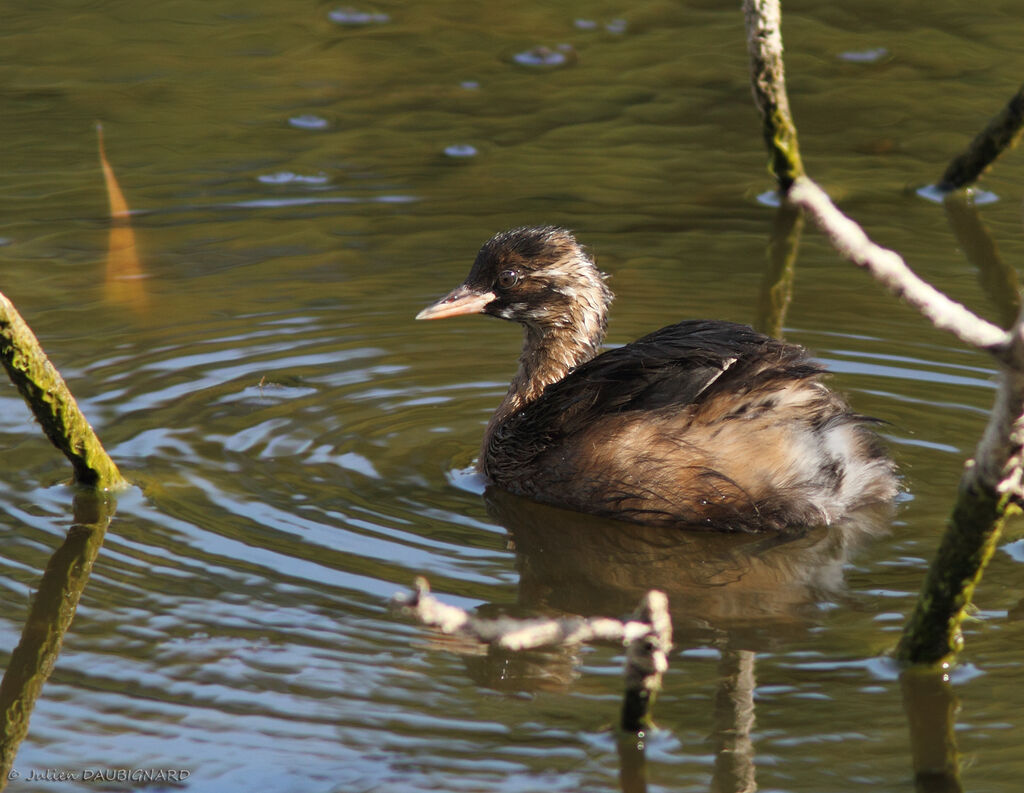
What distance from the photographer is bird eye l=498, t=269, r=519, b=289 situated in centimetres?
A: 665

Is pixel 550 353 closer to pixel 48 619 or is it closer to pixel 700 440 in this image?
pixel 700 440

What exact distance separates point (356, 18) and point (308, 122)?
168cm

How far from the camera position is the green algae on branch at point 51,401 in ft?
16.3

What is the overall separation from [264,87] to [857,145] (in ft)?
13.0

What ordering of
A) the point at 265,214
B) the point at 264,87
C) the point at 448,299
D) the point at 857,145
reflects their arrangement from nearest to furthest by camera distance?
the point at 448,299, the point at 265,214, the point at 857,145, the point at 264,87

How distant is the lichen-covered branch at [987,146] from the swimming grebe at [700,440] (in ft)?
10.6

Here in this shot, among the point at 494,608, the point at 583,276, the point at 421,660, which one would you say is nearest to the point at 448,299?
the point at 583,276

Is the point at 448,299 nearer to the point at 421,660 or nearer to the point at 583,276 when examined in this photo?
the point at 583,276

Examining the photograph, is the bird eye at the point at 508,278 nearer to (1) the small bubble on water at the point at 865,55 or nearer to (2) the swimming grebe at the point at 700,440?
(2) the swimming grebe at the point at 700,440

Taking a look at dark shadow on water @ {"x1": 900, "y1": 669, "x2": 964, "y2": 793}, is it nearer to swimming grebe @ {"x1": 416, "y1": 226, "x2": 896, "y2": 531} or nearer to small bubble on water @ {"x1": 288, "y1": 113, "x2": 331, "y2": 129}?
swimming grebe @ {"x1": 416, "y1": 226, "x2": 896, "y2": 531}

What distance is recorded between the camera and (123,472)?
594cm

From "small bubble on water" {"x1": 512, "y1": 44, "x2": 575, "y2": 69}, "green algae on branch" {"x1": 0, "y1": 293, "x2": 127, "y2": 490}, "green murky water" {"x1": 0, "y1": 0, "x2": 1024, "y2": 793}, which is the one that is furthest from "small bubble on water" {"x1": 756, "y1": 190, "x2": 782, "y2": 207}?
"green algae on branch" {"x1": 0, "y1": 293, "x2": 127, "y2": 490}

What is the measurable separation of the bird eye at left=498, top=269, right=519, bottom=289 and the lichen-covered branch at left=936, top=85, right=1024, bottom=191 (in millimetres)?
3267

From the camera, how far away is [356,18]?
37.5ft
